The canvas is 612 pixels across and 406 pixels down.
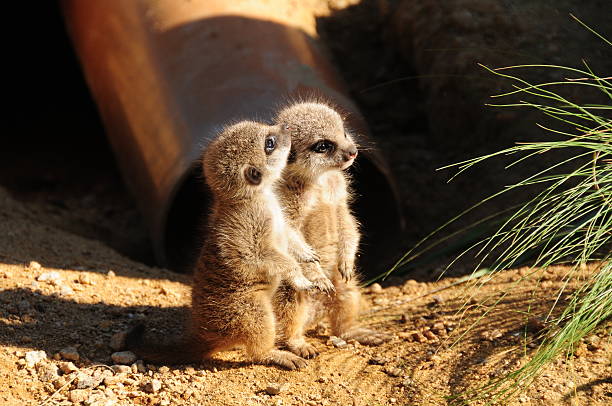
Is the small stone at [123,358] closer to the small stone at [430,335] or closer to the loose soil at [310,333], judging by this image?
the loose soil at [310,333]

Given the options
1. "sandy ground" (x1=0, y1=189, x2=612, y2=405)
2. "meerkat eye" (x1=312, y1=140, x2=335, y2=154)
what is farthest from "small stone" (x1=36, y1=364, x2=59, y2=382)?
"meerkat eye" (x1=312, y1=140, x2=335, y2=154)

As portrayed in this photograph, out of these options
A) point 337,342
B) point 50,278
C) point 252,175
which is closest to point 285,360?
point 337,342

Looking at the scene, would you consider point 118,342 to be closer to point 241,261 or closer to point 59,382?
point 59,382

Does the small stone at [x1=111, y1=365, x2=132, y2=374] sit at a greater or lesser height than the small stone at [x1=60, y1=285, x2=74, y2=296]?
lesser

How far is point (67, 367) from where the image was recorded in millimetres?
3148

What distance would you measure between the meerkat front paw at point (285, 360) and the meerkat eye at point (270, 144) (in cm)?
87

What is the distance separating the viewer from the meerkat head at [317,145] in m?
3.54

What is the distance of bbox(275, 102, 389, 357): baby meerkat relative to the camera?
3.54 m

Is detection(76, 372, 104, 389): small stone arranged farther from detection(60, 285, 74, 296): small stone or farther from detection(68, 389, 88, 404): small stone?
detection(60, 285, 74, 296): small stone

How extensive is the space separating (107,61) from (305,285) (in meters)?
2.44

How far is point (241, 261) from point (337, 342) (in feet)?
2.43

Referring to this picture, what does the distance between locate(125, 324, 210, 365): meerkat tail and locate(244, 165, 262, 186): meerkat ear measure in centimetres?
73

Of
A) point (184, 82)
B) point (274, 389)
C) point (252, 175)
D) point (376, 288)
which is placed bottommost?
point (376, 288)

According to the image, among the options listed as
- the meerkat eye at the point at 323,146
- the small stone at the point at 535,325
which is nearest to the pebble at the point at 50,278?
the meerkat eye at the point at 323,146
